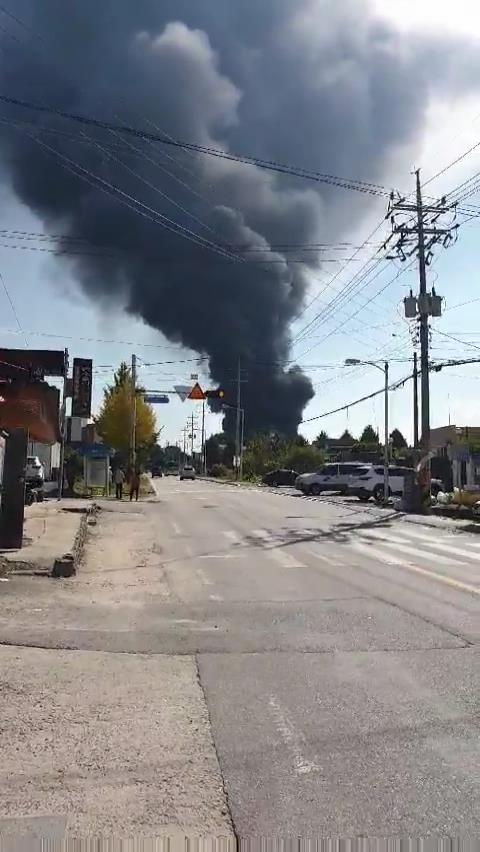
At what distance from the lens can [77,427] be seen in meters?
62.3

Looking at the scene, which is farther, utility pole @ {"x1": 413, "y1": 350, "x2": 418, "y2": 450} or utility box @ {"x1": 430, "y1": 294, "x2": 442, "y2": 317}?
utility pole @ {"x1": 413, "y1": 350, "x2": 418, "y2": 450}

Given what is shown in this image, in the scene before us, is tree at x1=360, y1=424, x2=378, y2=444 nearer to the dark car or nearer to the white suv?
the dark car

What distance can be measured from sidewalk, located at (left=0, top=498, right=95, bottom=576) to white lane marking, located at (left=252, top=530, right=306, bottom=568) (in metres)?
3.72

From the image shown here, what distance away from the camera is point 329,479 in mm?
47750

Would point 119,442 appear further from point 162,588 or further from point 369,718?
point 369,718

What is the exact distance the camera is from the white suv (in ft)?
133

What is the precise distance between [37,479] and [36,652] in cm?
2586

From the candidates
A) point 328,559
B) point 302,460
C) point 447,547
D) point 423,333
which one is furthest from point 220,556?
point 302,460

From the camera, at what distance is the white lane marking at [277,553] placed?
14539mm

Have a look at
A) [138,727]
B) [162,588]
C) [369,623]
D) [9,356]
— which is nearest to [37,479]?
[9,356]

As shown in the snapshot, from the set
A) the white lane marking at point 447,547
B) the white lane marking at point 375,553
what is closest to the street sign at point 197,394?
the white lane marking at point 447,547

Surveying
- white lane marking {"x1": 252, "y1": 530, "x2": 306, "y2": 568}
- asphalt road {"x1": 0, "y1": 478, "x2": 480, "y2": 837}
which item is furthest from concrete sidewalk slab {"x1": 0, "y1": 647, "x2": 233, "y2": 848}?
white lane marking {"x1": 252, "y1": 530, "x2": 306, "y2": 568}

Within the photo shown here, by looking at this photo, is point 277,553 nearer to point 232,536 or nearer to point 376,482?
point 232,536

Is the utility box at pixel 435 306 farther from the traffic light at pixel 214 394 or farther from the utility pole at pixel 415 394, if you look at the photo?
the traffic light at pixel 214 394
